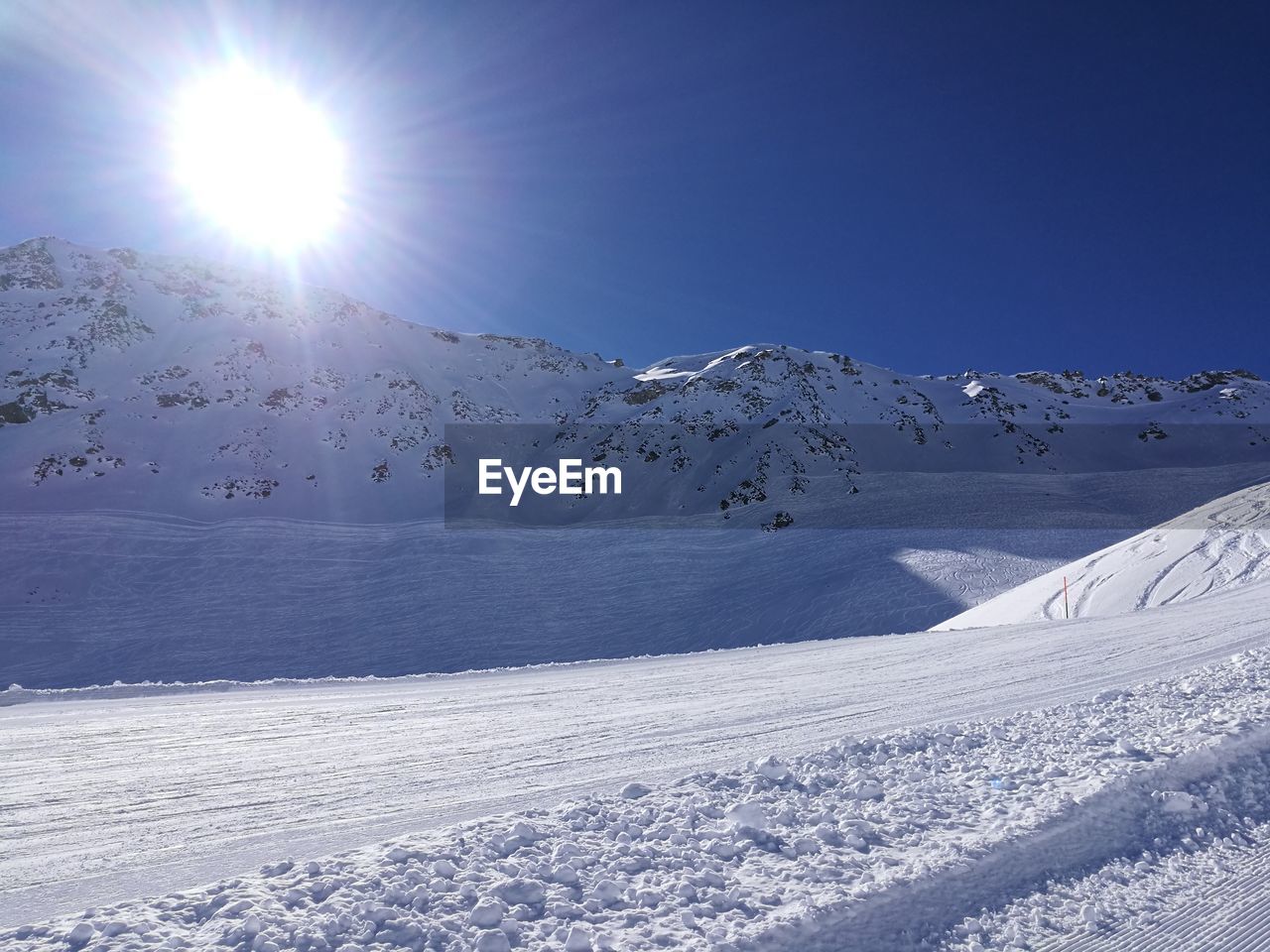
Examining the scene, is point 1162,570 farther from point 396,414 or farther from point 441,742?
point 396,414

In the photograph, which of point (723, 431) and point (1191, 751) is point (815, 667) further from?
point (723, 431)

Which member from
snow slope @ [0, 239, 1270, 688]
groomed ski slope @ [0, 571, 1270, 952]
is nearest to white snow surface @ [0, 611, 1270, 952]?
groomed ski slope @ [0, 571, 1270, 952]

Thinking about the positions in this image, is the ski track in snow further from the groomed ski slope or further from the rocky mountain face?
the rocky mountain face

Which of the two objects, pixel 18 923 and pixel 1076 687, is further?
pixel 1076 687

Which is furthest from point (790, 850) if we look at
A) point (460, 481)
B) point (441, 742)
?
point (460, 481)

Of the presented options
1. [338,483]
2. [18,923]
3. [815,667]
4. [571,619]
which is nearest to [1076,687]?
[815,667]

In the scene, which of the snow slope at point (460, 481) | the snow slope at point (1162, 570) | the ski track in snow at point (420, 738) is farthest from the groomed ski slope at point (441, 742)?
the snow slope at point (460, 481)

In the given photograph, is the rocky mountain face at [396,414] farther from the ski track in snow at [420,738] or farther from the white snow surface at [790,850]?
the white snow surface at [790,850]
